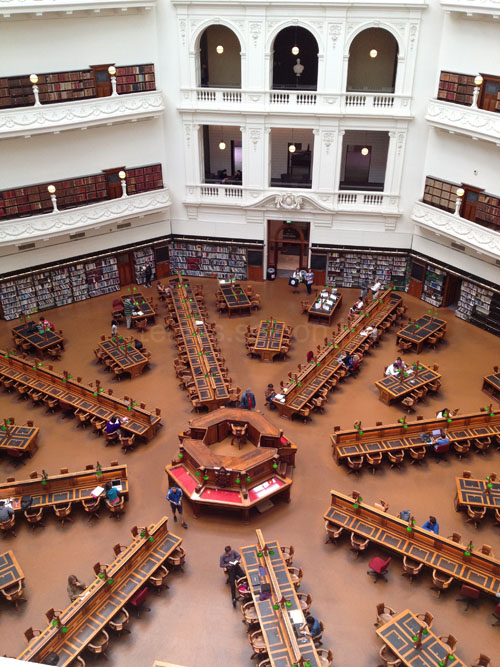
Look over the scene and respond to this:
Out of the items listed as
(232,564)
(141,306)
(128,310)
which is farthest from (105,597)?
(141,306)

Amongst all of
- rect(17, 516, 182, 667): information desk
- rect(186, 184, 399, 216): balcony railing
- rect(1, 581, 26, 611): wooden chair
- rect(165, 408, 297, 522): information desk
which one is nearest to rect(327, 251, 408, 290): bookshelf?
rect(186, 184, 399, 216): balcony railing

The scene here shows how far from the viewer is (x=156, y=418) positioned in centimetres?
1756

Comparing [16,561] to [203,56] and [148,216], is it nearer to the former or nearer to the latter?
[148,216]

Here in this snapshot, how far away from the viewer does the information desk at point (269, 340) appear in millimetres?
21031

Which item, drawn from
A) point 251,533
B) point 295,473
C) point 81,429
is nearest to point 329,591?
point 251,533

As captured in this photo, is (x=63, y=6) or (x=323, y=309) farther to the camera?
(x=323, y=309)

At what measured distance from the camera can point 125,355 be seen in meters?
20.5

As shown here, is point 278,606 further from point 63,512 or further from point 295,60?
point 295,60

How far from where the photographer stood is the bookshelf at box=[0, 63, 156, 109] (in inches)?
803

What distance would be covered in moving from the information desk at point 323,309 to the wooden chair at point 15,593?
13922 mm

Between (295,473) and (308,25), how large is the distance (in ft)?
51.3

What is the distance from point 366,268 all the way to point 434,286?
9.31ft

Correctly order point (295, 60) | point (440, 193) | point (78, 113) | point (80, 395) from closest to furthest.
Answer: point (80, 395), point (78, 113), point (440, 193), point (295, 60)

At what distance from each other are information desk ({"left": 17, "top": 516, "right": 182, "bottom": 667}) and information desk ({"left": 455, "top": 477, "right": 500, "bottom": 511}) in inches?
271
